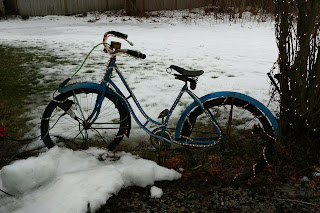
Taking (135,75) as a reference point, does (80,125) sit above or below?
below

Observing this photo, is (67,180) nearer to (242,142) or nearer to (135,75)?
(242,142)

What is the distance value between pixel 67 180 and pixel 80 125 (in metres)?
0.89

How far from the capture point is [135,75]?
19.8 feet

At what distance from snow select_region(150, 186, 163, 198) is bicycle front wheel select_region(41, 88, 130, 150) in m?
0.83

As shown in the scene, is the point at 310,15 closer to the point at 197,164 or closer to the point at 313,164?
the point at 313,164

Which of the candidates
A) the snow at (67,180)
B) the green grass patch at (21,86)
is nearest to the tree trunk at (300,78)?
the snow at (67,180)

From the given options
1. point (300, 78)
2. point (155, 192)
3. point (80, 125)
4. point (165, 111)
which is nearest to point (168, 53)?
point (80, 125)

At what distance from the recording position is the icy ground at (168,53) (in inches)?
204

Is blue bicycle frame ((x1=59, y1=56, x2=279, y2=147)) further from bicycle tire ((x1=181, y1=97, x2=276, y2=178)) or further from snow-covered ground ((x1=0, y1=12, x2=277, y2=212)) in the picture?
snow-covered ground ((x1=0, y1=12, x2=277, y2=212))

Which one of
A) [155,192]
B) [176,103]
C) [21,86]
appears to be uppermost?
[176,103]

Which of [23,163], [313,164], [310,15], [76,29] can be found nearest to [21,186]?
[23,163]

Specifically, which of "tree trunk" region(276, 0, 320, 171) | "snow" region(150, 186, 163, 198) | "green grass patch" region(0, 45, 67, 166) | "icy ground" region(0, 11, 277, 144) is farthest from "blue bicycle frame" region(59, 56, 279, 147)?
"green grass patch" region(0, 45, 67, 166)

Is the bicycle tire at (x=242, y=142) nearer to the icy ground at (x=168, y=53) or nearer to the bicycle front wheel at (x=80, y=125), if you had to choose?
the bicycle front wheel at (x=80, y=125)

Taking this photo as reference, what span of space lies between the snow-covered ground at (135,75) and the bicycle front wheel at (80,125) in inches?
9.7
